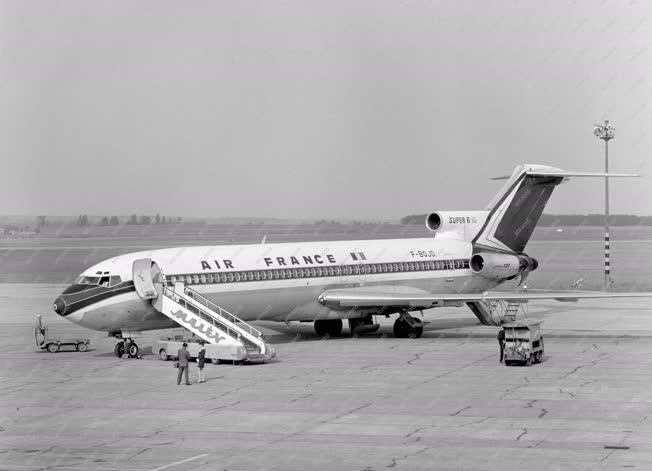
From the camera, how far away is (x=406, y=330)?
132ft

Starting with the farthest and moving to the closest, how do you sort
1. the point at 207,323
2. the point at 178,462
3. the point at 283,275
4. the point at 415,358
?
the point at 283,275
the point at 415,358
the point at 207,323
the point at 178,462

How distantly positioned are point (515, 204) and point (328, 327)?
10.6 meters

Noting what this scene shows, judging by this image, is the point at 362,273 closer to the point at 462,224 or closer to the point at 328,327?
the point at 328,327

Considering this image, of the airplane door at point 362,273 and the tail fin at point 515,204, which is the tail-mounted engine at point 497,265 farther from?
the airplane door at point 362,273

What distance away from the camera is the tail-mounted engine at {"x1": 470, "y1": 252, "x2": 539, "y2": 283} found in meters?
43.9

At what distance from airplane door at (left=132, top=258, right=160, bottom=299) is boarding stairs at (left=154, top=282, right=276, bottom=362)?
15.2 inches

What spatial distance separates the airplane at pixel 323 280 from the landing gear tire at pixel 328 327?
1.6 inches

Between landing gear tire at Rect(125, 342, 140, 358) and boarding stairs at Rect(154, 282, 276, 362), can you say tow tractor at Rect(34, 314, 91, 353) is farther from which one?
boarding stairs at Rect(154, 282, 276, 362)

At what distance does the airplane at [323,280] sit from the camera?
3397 cm

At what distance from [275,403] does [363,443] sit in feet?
17.3

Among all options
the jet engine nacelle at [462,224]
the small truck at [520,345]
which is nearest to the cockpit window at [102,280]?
the small truck at [520,345]

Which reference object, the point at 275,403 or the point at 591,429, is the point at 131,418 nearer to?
the point at 275,403

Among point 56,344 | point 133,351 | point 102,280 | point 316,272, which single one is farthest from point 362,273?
point 56,344

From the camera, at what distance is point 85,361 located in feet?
112
